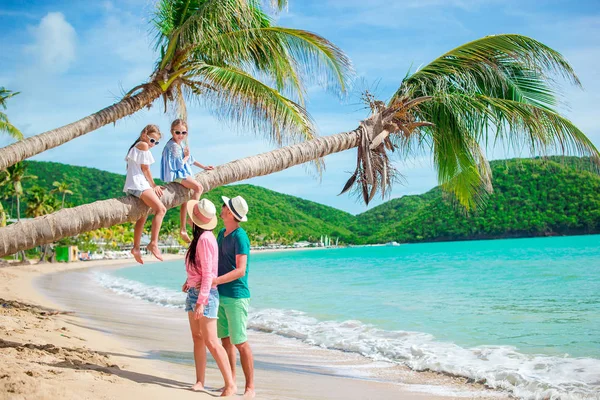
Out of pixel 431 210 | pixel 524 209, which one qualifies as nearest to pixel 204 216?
pixel 524 209

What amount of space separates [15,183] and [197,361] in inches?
1594

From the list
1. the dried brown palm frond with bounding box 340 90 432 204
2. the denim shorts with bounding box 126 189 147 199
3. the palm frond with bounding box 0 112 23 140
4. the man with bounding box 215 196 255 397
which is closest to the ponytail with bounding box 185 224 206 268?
the man with bounding box 215 196 255 397

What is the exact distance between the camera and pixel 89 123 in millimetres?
7707

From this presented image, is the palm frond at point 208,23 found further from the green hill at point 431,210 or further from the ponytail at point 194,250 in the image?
the green hill at point 431,210

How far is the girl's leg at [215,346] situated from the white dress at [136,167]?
1369mm

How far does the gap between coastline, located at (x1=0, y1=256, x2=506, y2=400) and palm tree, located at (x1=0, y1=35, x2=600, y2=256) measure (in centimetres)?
222

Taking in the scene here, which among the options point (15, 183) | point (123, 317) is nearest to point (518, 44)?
point (123, 317)

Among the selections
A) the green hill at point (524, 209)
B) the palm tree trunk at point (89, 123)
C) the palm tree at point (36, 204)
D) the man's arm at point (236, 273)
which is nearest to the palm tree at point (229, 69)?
the palm tree trunk at point (89, 123)

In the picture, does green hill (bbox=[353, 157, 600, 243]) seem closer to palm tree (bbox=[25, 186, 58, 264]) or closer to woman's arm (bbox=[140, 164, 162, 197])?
woman's arm (bbox=[140, 164, 162, 197])

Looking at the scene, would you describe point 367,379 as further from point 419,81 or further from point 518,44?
point 518,44

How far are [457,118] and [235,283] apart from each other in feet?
16.4

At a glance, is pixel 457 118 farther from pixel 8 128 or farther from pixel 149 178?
pixel 8 128

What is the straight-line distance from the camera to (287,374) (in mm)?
5992

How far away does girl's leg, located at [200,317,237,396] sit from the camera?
4.20 meters
